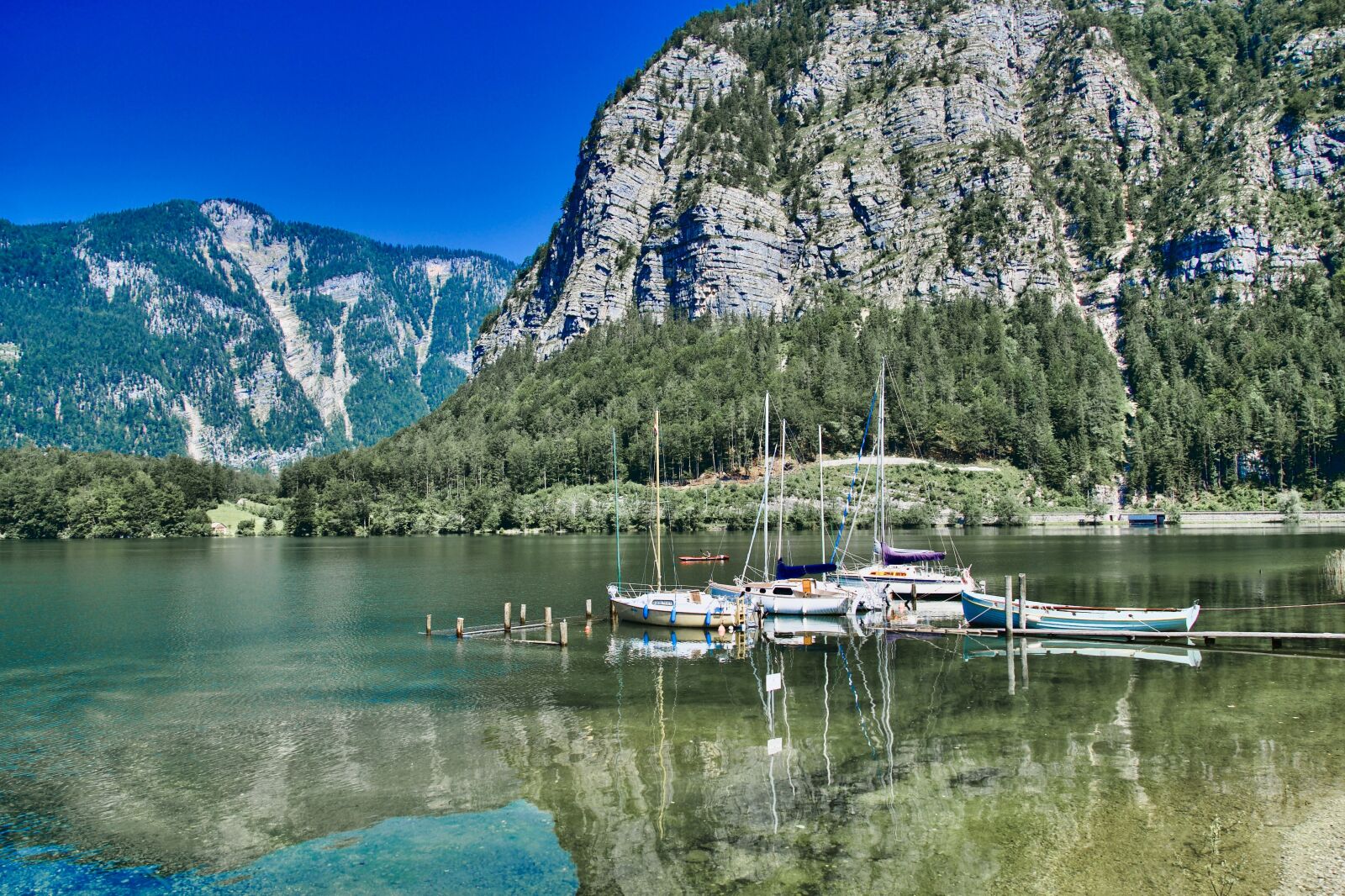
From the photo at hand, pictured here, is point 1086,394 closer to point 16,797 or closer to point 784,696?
point 784,696

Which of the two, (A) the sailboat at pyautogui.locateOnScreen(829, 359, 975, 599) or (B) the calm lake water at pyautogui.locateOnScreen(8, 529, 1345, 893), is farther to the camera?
(A) the sailboat at pyautogui.locateOnScreen(829, 359, 975, 599)

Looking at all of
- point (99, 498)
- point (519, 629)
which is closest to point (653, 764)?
point (519, 629)

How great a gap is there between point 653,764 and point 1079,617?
94.9ft

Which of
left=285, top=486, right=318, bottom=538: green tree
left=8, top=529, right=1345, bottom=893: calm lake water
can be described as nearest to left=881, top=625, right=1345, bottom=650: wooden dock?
left=8, top=529, right=1345, bottom=893: calm lake water

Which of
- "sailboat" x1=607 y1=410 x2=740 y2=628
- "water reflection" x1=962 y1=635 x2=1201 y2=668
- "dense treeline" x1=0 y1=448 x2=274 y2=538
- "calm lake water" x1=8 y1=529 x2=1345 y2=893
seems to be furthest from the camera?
"dense treeline" x1=0 y1=448 x2=274 y2=538

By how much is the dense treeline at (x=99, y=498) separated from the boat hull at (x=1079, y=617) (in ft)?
570

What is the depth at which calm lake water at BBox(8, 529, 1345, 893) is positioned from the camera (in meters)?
18.0

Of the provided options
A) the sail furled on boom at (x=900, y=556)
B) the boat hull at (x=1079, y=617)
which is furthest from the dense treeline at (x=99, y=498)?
the boat hull at (x=1079, y=617)

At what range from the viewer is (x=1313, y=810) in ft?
65.5

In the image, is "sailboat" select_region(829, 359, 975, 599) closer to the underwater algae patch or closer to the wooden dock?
the wooden dock

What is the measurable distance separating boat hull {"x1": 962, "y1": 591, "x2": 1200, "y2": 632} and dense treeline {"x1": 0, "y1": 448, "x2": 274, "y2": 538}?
570ft

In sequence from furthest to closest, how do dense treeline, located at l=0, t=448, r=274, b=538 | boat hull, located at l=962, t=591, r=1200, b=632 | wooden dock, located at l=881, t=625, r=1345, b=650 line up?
dense treeline, located at l=0, t=448, r=274, b=538 < boat hull, located at l=962, t=591, r=1200, b=632 < wooden dock, located at l=881, t=625, r=1345, b=650

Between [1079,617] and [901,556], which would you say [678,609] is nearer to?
[901,556]

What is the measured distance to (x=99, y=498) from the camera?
171625 millimetres
